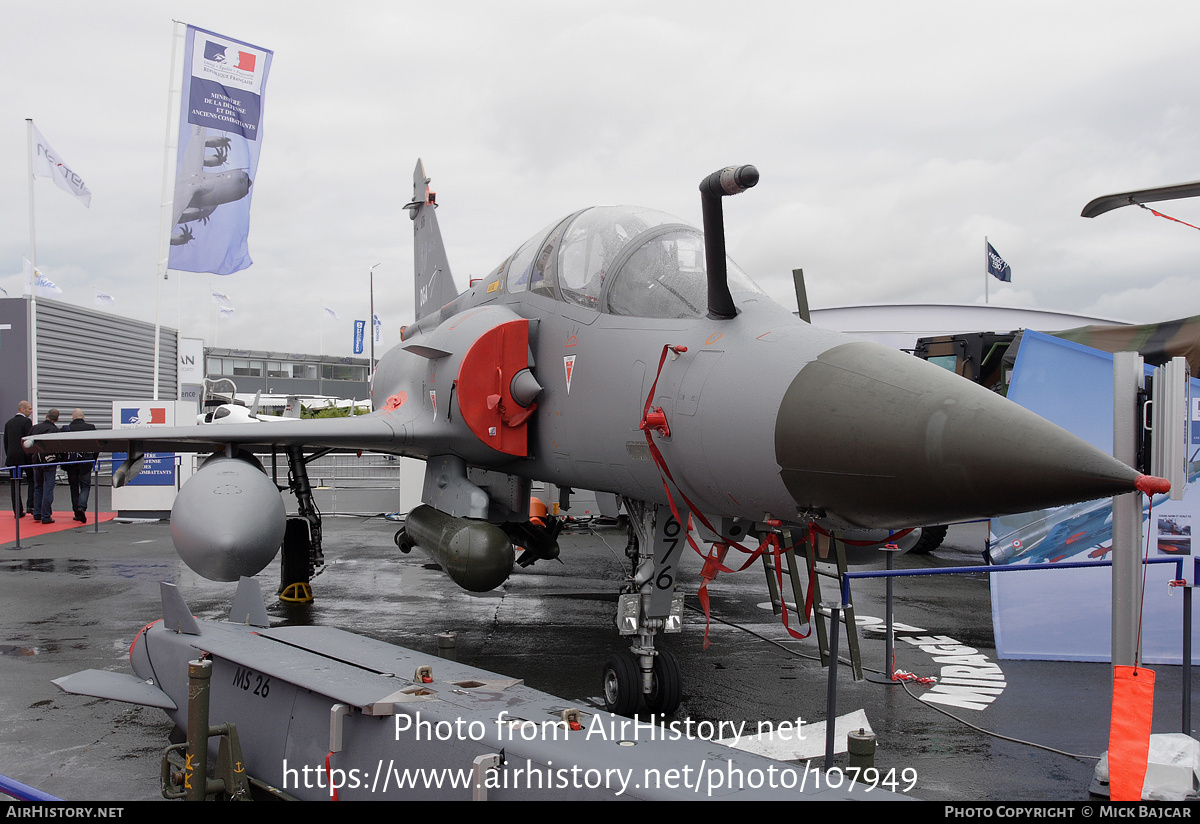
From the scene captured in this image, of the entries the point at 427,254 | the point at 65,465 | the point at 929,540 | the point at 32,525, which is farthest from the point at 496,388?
the point at 32,525

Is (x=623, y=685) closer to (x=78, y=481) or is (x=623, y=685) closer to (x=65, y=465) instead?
(x=65, y=465)

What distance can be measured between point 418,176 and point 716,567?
8358 millimetres

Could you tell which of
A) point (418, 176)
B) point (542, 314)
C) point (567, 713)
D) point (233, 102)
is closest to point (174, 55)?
point (233, 102)

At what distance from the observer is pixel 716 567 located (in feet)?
15.1

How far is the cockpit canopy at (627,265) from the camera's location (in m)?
4.62

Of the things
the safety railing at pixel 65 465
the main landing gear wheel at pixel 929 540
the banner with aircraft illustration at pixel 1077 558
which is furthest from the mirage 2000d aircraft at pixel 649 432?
the main landing gear wheel at pixel 929 540

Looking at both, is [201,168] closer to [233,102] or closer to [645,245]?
[233,102]

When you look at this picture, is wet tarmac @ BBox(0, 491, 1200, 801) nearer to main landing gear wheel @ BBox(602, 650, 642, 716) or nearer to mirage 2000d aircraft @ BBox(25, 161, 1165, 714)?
main landing gear wheel @ BBox(602, 650, 642, 716)

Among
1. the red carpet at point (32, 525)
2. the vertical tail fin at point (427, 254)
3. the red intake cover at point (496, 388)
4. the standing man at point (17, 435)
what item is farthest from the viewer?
the standing man at point (17, 435)

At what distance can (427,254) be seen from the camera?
11.0 meters

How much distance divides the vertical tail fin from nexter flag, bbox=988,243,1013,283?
21.9m

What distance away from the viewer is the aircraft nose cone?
2.71 meters

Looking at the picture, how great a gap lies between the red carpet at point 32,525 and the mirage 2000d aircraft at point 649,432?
789 centimetres

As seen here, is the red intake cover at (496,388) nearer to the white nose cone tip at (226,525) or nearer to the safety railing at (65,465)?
the white nose cone tip at (226,525)
